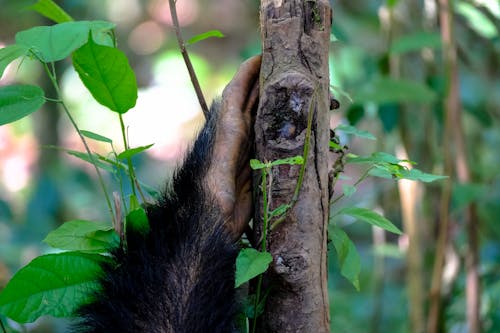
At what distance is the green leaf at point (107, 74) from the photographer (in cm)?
103

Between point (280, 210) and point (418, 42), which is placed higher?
point (418, 42)

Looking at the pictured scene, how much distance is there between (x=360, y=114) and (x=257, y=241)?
47.5 inches

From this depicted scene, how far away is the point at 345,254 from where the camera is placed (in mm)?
1079

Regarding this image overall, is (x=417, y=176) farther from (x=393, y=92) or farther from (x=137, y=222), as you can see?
(x=393, y=92)

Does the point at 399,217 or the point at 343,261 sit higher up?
the point at 399,217

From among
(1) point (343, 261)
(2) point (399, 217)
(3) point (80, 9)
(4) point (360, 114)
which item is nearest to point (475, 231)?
(4) point (360, 114)

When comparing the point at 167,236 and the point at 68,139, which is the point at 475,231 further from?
the point at 68,139

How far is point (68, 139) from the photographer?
5980 millimetres

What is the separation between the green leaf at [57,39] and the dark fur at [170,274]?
21 cm

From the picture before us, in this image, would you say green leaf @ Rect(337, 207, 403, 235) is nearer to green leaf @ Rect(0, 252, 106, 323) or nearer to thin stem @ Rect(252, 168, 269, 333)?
thin stem @ Rect(252, 168, 269, 333)

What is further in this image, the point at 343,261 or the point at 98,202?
the point at 98,202

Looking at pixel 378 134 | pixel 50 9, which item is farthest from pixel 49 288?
pixel 378 134

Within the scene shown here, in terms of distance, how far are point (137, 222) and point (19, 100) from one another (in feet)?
0.71

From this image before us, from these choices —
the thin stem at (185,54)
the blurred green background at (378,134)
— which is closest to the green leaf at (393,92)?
the blurred green background at (378,134)
